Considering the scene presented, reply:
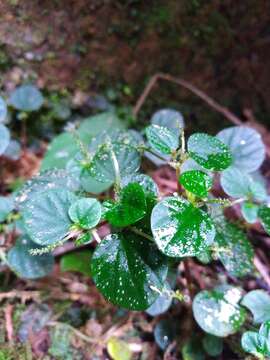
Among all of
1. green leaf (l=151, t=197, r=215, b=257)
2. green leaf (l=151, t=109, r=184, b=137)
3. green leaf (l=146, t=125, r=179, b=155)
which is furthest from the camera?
green leaf (l=151, t=109, r=184, b=137)

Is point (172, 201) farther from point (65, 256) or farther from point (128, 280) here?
point (65, 256)

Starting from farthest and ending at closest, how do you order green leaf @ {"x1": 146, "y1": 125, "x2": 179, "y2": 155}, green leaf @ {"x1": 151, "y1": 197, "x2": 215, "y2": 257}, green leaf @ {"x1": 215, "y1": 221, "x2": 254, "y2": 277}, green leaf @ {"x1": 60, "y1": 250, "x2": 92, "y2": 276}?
1. green leaf @ {"x1": 60, "y1": 250, "x2": 92, "y2": 276}
2. green leaf @ {"x1": 215, "y1": 221, "x2": 254, "y2": 277}
3. green leaf @ {"x1": 146, "y1": 125, "x2": 179, "y2": 155}
4. green leaf @ {"x1": 151, "y1": 197, "x2": 215, "y2": 257}

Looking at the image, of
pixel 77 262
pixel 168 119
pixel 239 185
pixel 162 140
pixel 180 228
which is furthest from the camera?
pixel 168 119

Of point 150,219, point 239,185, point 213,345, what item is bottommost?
point 213,345

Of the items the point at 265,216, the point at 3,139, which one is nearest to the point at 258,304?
the point at 265,216

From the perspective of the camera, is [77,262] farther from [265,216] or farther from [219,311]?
[265,216]

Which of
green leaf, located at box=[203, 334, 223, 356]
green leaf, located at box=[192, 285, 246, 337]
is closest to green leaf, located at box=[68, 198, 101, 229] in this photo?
green leaf, located at box=[192, 285, 246, 337]

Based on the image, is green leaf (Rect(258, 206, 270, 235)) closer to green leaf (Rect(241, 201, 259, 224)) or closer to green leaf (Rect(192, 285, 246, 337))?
green leaf (Rect(241, 201, 259, 224))
